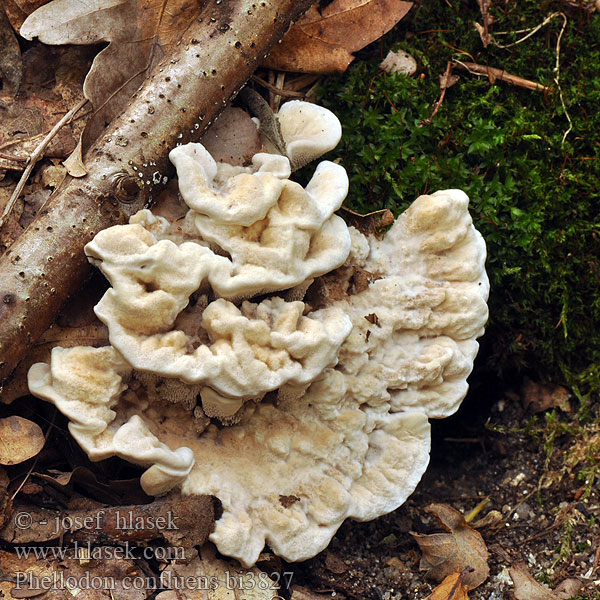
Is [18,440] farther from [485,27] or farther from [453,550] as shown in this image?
[485,27]

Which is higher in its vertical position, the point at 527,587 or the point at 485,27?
the point at 485,27

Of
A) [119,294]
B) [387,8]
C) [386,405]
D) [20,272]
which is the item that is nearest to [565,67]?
[387,8]

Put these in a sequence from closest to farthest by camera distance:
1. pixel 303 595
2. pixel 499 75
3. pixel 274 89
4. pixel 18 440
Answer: pixel 18 440 → pixel 303 595 → pixel 274 89 → pixel 499 75

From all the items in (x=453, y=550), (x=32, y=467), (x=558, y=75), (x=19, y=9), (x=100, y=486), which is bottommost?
(x=453, y=550)

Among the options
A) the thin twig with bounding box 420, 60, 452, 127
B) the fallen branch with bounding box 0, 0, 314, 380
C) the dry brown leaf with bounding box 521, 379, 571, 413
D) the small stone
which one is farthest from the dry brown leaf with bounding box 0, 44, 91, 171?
the dry brown leaf with bounding box 521, 379, 571, 413

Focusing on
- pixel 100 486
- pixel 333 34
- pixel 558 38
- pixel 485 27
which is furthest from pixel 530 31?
pixel 100 486

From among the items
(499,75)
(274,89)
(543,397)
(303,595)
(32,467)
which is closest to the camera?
(32,467)
